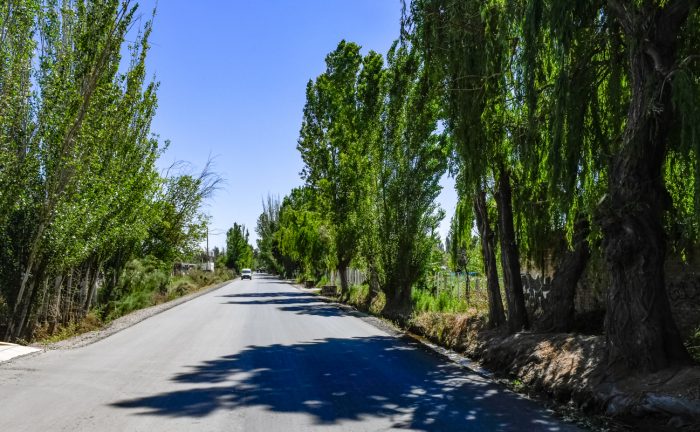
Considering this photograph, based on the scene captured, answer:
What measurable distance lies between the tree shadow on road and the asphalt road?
0.05 ft

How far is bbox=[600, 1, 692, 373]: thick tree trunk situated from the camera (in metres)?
6.79

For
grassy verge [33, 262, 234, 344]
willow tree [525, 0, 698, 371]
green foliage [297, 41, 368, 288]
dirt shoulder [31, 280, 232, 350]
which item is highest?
green foliage [297, 41, 368, 288]

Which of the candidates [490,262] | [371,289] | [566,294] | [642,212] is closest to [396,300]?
[371,289]

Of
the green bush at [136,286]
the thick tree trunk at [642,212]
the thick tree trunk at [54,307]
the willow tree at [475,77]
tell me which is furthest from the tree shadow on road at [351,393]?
the green bush at [136,286]

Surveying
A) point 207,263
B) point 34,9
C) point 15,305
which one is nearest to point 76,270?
point 15,305

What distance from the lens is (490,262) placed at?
1272 centimetres

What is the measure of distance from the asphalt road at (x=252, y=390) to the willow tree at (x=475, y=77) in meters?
3.82

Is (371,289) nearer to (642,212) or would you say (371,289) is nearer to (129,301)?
(129,301)

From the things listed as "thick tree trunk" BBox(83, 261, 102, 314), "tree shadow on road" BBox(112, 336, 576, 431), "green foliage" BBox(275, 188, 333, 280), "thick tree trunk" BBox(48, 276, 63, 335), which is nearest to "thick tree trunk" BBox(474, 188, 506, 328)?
"tree shadow on road" BBox(112, 336, 576, 431)

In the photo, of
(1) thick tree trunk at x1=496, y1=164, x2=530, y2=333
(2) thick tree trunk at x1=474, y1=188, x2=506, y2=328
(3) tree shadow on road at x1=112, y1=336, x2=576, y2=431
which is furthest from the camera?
(2) thick tree trunk at x1=474, y1=188, x2=506, y2=328

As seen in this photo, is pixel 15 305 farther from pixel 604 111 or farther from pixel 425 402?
pixel 604 111

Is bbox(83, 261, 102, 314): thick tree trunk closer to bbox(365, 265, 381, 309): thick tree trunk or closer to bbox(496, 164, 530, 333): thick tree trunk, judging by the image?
bbox(365, 265, 381, 309): thick tree trunk

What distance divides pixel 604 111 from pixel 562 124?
1.57 metres

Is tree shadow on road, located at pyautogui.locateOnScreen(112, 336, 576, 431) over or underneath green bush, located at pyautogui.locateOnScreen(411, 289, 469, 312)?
underneath
